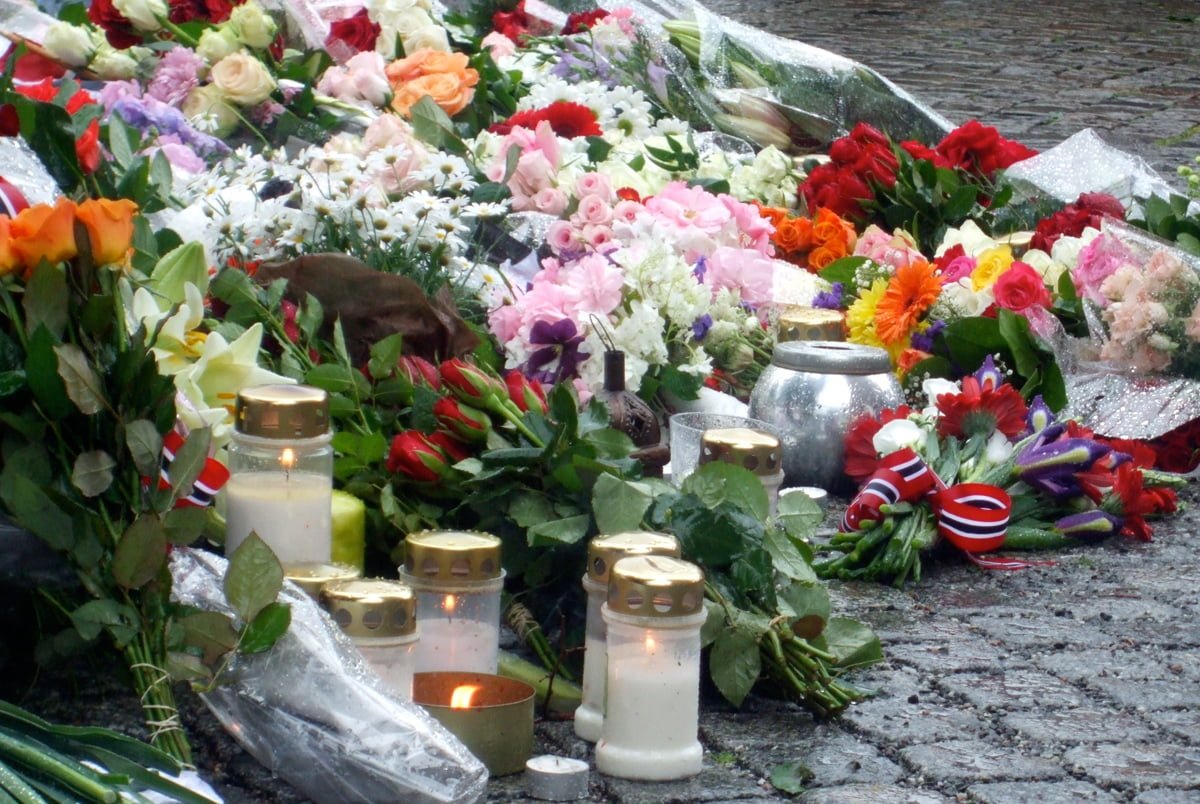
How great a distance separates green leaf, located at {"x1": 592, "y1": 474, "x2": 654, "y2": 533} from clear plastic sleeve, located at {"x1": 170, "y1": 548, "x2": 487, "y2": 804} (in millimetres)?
462

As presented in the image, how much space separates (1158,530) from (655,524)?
140 cm

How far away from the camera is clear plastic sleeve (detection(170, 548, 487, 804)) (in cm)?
200

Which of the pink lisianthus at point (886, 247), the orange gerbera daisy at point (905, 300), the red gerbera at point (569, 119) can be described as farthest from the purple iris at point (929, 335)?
the red gerbera at point (569, 119)

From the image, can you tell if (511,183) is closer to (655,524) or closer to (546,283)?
(546,283)

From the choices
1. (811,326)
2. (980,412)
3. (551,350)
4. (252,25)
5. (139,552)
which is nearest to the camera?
(139,552)

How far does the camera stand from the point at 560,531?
8.14 feet

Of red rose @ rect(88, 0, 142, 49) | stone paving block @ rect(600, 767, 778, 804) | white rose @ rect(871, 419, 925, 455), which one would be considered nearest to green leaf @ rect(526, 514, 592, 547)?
stone paving block @ rect(600, 767, 778, 804)

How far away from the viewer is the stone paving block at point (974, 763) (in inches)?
89.4

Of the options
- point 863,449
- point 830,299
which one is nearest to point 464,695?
point 863,449

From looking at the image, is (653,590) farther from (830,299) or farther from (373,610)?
(830,299)

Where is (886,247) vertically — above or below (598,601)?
above

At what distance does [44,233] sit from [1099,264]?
8.49 feet

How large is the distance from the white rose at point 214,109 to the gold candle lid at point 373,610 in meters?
2.59

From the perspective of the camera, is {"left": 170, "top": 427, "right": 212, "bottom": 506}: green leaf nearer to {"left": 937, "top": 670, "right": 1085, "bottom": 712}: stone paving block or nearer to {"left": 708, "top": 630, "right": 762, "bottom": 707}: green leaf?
{"left": 708, "top": 630, "right": 762, "bottom": 707}: green leaf
